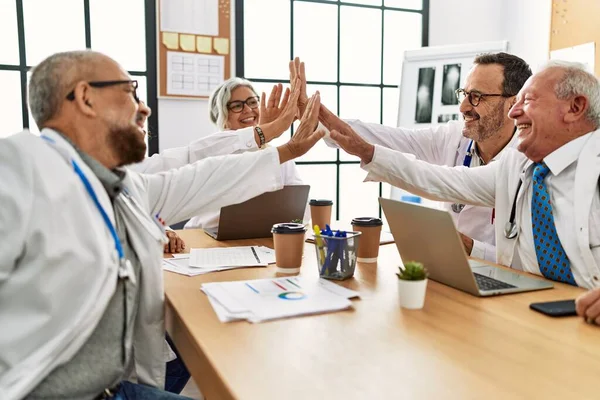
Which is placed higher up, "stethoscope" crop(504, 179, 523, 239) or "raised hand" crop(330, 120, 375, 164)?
"raised hand" crop(330, 120, 375, 164)

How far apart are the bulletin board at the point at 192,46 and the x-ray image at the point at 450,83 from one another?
1.75 metres

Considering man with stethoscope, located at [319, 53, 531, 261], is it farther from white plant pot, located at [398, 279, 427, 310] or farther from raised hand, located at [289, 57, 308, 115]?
white plant pot, located at [398, 279, 427, 310]

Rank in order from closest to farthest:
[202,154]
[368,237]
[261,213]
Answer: [368,237], [261,213], [202,154]

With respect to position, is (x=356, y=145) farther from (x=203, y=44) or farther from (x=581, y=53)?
(x=581, y=53)

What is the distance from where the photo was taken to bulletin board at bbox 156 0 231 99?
3682mm

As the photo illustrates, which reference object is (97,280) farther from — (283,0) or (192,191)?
(283,0)

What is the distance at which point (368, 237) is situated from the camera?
160 cm

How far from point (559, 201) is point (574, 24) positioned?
314cm

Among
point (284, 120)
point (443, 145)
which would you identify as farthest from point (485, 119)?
point (284, 120)

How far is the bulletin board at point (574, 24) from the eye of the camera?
3.91 meters

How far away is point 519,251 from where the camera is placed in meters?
1.68

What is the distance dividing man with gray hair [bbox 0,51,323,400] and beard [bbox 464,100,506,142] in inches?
66.3

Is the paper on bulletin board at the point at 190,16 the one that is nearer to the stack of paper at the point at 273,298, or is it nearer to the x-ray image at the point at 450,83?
the x-ray image at the point at 450,83

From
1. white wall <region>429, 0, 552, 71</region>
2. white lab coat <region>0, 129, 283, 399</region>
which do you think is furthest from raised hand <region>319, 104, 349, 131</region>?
white wall <region>429, 0, 552, 71</region>
